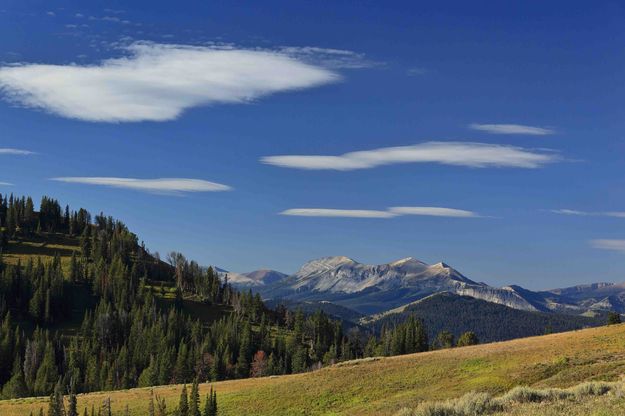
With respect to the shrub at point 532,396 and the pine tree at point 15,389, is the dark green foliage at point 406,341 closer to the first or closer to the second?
the pine tree at point 15,389

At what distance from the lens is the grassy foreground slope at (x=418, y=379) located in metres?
52.1

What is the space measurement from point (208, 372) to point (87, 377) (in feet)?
107

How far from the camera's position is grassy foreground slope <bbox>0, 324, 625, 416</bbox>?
52.1 metres

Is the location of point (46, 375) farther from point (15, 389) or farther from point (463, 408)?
point (463, 408)

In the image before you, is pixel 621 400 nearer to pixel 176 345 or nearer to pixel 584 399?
pixel 584 399

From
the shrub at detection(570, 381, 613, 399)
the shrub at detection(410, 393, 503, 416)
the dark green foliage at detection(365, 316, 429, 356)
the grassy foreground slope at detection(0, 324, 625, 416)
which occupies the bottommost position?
the dark green foliage at detection(365, 316, 429, 356)

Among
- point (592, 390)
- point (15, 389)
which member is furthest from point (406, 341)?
point (592, 390)

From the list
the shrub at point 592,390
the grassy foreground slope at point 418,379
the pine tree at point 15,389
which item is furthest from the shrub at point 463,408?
the pine tree at point 15,389

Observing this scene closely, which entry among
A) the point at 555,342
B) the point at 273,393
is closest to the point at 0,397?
the point at 273,393

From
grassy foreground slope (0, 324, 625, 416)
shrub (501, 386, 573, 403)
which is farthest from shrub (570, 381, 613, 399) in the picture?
grassy foreground slope (0, 324, 625, 416)

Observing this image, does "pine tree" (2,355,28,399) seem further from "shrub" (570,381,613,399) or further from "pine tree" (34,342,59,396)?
"shrub" (570,381,613,399)

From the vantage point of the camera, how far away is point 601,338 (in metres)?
69.1

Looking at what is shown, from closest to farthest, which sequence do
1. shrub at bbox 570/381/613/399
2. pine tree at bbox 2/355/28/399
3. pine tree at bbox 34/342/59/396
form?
shrub at bbox 570/381/613/399 → pine tree at bbox 2/355/28/399 → pine tree at bbox 34/342/59/396

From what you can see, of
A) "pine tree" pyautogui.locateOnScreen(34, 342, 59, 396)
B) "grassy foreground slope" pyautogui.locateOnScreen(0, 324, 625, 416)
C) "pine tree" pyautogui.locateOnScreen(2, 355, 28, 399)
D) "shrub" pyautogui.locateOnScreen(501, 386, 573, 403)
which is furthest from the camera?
"pine tree" pyautogui.locateOnScreen(34, 342, 59, 396)
